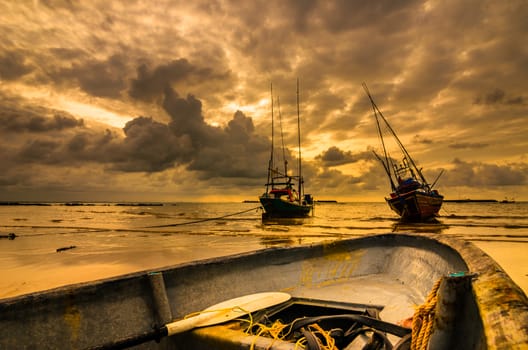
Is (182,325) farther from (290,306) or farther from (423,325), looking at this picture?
(423,325)

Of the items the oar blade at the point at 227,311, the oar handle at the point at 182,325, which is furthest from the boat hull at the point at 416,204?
the oar handle at the point at 182,325

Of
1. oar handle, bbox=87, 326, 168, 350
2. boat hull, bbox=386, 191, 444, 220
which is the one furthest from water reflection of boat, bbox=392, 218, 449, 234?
oar handle, bbox=87, 326, 168, 350

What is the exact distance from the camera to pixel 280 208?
3450cm

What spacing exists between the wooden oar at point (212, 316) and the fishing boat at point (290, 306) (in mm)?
11

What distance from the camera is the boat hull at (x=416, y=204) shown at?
2740 centimetres

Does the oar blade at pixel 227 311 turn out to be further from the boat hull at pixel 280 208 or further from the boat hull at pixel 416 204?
the boat hull at pixel 280 208

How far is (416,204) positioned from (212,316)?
2861cm

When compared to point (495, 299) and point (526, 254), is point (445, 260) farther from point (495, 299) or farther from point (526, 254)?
point (526, 254)

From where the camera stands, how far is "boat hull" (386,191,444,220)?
1079 inches

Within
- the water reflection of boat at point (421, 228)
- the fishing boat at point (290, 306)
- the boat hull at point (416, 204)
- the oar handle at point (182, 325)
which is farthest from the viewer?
the boat hull at point (416, 204)

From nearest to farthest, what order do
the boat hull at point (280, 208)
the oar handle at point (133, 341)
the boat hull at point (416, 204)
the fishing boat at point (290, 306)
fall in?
the fishing boat at point (290, 306) < the oar handle at point (133, 341) < the boat hull at point (416, 204) < the boat hull at point (280, 208)

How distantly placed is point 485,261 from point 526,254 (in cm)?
1350

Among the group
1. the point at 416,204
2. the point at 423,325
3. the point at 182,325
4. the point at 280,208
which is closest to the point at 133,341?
the point at 182,325

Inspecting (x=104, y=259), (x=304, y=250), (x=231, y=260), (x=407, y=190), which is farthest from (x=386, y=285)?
(x=407, y=190)
